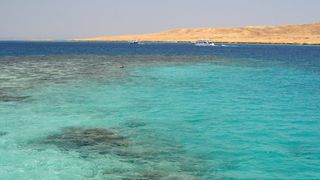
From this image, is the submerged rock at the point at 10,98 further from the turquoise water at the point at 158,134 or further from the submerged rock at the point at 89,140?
the submerged rock at the point at 89,140

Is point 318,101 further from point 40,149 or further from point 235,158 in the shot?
point 40,149

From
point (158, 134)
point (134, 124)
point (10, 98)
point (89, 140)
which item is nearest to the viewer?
point (89, 140)

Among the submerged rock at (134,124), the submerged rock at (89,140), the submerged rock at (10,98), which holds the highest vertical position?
the submerged rock at (89,140)

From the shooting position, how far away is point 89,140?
2000cm

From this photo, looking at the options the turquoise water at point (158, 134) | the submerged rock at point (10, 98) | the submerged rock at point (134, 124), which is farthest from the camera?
the submerged rock at point (10, 98)

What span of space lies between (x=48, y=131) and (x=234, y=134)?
31.1 ft

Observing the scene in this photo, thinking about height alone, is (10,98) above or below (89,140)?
below

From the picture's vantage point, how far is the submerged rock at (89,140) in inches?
727

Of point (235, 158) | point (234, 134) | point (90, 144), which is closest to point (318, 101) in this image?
point (234, 134)

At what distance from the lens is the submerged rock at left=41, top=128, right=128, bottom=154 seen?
1847cm

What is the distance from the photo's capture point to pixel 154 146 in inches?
753

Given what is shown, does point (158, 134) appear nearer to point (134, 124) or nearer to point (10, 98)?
point (134, 124)

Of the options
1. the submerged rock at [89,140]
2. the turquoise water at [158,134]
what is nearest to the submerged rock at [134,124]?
the turquoise water at [158,134]

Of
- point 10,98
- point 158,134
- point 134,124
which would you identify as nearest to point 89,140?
point 158,134
